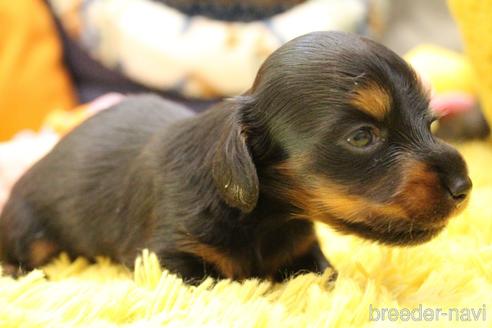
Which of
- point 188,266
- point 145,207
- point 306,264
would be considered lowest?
point 306,264

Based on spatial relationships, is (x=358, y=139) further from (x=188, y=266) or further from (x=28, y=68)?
(x=28, y=68)

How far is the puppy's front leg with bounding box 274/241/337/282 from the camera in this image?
1.79 m

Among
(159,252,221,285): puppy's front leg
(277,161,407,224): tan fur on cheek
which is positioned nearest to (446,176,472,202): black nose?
(277,161,407,224): tan fur on cheek

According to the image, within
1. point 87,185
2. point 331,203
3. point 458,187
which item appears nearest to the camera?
point 458,187

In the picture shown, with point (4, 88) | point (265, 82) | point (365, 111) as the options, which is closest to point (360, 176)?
point (365, 111)

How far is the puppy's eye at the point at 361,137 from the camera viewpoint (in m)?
→ 1.45

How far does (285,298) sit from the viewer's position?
1.57 metres

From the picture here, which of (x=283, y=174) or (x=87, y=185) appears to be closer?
(x=283, y=174)

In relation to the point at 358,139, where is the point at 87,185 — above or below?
below

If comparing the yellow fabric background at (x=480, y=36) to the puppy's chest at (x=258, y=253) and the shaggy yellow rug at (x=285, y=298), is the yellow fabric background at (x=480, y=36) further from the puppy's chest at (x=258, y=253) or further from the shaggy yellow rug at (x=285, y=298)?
the puppy's chest at (x=258, y=253)

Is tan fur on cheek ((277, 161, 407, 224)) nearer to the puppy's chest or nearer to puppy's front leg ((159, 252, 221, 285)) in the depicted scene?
the puppy's chest

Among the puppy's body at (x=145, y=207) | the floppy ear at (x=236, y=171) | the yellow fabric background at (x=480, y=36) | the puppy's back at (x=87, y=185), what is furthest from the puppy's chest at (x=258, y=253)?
the yellow fabric background at (x=480, y=36)

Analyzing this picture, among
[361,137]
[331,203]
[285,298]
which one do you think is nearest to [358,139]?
[361,137]

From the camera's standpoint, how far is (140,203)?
1834mm
